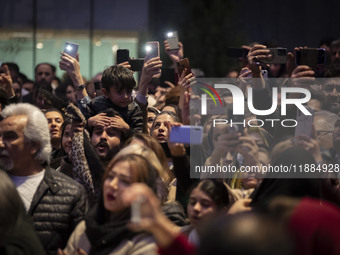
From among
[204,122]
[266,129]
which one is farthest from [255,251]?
[204,122]

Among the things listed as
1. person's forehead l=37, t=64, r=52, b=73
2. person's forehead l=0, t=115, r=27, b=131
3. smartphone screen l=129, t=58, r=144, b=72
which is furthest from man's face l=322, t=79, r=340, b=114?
person's forehead l=37, t=64, r=52, b=73

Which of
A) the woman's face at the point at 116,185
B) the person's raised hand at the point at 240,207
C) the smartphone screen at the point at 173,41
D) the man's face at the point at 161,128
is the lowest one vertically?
the person's raised hand at the point at 240,207

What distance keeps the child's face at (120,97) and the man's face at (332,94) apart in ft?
5.71

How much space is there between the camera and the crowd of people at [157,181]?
283 centimetres

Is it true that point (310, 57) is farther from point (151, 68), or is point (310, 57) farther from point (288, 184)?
point (288, 184)

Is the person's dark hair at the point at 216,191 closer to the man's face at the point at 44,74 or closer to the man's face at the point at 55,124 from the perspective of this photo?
the man's face at the point at 55,124

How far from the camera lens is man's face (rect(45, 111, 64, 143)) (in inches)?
258

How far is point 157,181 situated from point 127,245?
586mm

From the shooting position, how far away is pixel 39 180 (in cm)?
452

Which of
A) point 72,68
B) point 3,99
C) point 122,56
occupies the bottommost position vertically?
point 3,99

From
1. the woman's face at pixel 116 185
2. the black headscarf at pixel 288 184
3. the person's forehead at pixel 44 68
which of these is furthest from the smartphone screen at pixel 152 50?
the person's forehead at pixel 44 68

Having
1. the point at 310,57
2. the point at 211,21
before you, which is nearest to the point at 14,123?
the point at 310,57

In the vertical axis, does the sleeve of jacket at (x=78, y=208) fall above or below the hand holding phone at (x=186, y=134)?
below

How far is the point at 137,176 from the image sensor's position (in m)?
4.01
